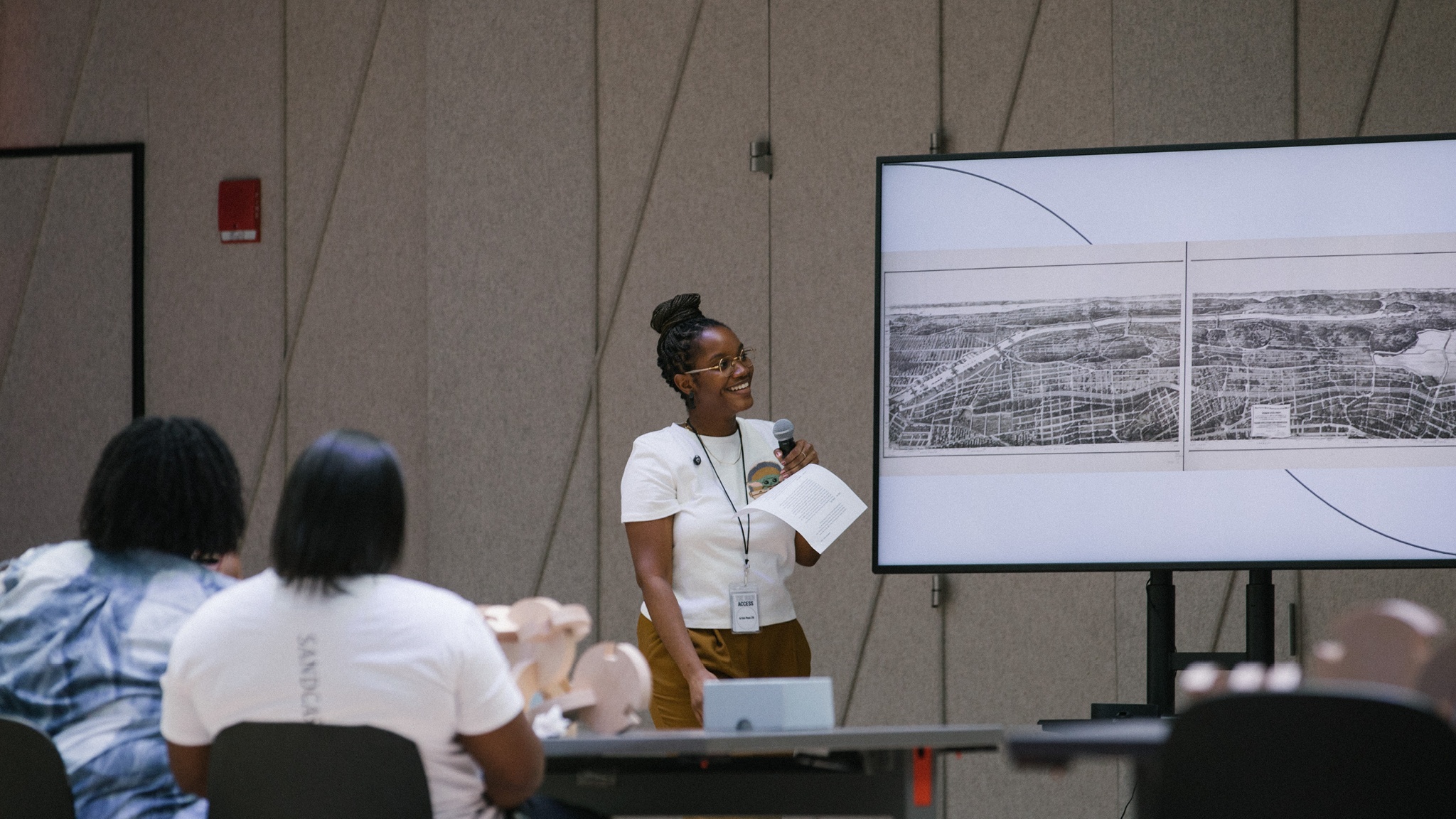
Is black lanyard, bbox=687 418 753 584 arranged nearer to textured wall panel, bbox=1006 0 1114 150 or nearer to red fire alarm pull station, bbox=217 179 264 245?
textured wall panel, bbox=1006 0 1114 150

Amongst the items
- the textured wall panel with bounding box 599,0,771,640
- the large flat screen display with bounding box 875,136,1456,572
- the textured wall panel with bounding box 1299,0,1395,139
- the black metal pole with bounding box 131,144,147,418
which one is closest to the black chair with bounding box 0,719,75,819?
the large flat screen display with bounding box 875,136,1456,572

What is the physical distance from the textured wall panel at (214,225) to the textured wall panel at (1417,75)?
148 inches

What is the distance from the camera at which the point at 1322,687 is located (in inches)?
58.4

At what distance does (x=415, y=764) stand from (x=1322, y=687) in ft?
3.98

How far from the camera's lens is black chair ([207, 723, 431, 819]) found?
194cm

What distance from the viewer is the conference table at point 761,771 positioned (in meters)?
2.27

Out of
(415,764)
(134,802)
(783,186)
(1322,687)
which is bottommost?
(134,802)

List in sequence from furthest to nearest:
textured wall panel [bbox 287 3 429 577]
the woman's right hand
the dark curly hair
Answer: textured wall panel [bbox 287 3 429 577], the dark curly hair, the woman's right hand

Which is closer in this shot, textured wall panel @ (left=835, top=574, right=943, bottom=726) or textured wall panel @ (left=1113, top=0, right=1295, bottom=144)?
textured wall panel @ (left=1113, top=0, right=1295, bottom=144)

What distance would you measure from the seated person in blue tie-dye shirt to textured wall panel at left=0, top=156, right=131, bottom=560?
2908mm

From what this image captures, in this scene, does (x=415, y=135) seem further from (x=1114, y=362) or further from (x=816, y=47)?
(x=1114, y=362)

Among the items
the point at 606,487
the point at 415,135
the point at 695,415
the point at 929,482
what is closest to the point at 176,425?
the point at 695,415

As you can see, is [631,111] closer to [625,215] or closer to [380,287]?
[625,215]

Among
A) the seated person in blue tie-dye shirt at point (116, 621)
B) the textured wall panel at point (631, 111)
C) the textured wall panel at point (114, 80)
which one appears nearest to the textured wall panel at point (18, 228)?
the textured wall panel at point (114, 80)
